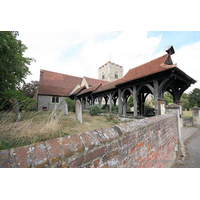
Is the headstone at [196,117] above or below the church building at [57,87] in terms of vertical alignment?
below

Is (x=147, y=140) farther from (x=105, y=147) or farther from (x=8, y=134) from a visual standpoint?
(x=8, y=134)

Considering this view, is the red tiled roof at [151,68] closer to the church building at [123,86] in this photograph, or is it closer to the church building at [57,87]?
the church building at [123,86]

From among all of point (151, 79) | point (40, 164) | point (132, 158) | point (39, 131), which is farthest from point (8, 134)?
point (151, 79)

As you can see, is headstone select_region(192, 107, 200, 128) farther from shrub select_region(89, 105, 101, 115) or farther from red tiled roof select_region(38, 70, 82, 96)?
red tiled roof select_region(38, 70, 82, 96)

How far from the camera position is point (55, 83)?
2364cm

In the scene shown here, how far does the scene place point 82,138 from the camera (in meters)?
1.17

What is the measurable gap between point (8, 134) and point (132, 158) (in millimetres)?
3416

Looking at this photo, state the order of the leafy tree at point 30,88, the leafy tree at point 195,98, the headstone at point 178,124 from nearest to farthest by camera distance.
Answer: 1. the headstone at point 178,124
2. the leafy tree at point 30,88
3. the leafy tree at point 195,98

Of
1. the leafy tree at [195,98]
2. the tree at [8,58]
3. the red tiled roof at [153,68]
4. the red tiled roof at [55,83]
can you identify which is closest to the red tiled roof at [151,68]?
the red tiled roof at [153,68]

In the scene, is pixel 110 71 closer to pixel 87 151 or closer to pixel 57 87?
pixel 57 87

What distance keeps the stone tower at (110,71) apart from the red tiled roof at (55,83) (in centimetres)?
1172

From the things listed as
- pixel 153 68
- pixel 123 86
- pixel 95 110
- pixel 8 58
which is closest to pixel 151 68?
Answer: pixel 153 68

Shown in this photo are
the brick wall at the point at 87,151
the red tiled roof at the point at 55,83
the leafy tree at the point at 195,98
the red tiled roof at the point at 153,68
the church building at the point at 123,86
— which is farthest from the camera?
the leafy tree at the point at 195,98

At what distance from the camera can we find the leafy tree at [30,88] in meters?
19.3
